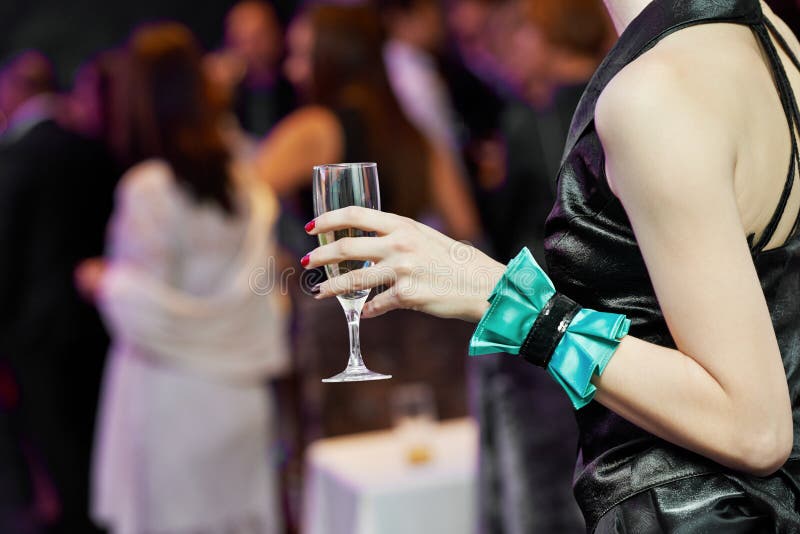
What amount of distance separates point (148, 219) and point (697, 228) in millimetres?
2725

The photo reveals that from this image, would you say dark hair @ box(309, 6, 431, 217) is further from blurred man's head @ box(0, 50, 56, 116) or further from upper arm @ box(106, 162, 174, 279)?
blurred man's head @ box(0, 50, 56, 116)

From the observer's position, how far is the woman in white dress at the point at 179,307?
3523 mm

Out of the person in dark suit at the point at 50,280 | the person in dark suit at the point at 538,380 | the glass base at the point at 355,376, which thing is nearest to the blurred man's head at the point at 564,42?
the person in dark suit at the point at 538,380

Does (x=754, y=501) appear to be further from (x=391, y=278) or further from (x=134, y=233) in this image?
(x=134, y=233)

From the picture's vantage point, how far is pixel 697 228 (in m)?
1.04

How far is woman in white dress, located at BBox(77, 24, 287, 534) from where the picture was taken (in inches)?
139

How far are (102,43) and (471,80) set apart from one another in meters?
3.11

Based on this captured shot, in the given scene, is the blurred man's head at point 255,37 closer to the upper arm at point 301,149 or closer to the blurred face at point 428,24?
the blurred face at point 428,24

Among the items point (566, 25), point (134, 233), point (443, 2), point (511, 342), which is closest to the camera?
point (511, 342)

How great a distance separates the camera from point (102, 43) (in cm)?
757

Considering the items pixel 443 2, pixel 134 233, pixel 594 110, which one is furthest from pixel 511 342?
pixel 443 2

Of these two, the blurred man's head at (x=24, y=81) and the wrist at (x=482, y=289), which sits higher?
the blurred man's head at (x=24, y=81)

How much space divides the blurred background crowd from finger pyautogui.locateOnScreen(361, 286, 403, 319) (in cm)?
Answer: 187

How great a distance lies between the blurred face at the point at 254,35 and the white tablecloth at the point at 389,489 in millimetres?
3981
